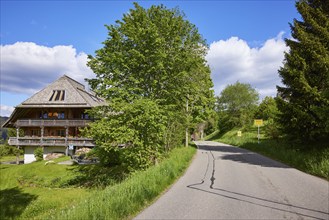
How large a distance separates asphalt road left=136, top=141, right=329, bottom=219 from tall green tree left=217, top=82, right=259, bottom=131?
42628 millimetres

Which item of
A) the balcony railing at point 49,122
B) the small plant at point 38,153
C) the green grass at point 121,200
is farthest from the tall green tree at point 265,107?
the green grass at point 121,200

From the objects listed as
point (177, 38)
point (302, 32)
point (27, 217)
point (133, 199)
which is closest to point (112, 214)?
point (133, 199)

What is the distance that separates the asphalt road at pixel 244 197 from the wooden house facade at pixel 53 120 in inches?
1022

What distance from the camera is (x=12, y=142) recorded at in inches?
1430

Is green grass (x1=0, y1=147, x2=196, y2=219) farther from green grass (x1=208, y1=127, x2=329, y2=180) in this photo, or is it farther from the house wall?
the house wall

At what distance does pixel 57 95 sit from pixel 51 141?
6899 mm

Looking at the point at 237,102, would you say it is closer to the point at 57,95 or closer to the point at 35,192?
the point at 57,95

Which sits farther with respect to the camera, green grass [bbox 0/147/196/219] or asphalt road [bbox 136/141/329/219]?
asphalt road [bbox 136/141/329/219]

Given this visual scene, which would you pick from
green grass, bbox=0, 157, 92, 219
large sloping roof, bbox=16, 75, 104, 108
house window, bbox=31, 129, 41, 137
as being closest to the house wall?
house window, bbox=31, 129, 41, 137

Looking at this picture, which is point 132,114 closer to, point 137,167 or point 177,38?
point 137,167

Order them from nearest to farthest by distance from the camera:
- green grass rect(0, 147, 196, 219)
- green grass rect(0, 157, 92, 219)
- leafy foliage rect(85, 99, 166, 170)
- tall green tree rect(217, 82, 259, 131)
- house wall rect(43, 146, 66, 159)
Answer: green grass rect(0, 147, 196, 219), green grass rect(0, 157, 92, 219), leafy foliage rect(85, 99, 166, 170), house wall rect(43, 146, 66, 159), tall green tree rect(217, 82, 259, 131)

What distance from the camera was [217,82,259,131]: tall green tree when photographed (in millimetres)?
54463

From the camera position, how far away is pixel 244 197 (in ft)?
28.3

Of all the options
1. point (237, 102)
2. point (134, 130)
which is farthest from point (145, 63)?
point (237, 102)
